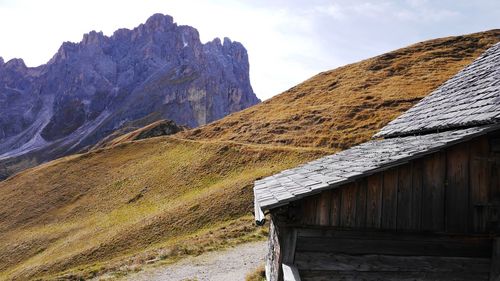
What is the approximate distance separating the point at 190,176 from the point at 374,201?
155 ft

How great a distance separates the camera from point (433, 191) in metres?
8.33

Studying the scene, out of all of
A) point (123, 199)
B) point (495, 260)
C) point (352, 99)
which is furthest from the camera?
point (352, 99)

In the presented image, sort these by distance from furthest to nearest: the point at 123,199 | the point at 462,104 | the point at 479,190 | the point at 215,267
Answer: the point at 123,199, the point at 215,267, the point at 462,104, the point at 479,190

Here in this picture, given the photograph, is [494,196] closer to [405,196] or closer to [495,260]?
[495,260]

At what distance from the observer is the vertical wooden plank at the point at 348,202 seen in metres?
8.25

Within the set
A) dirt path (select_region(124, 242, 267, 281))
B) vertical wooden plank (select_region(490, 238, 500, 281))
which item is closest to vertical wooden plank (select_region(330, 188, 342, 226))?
vertical wooden plank (select_region(490, 238, 500, 281))

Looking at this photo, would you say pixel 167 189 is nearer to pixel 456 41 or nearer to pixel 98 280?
pixel 98 280

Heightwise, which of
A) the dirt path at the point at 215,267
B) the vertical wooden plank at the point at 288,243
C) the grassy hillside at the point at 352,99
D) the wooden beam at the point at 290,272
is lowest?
the dirt path at the point at 215,267

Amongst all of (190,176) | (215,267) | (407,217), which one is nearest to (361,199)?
(407,217)

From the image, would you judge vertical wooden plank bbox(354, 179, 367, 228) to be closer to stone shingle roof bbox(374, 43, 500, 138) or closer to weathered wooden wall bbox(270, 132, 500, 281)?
weathered wooden wall bbox(270, 132, 500, 281)

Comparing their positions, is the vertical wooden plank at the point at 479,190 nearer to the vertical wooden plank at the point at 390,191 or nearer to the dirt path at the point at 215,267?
the vertical wooden plank at the point at 390,191

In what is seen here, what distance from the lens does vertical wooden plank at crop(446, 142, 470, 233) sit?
832 cm

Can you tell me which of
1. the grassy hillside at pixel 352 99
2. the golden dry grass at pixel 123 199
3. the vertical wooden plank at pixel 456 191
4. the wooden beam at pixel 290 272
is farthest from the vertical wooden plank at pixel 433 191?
the grassy hillside at pixel 352 99

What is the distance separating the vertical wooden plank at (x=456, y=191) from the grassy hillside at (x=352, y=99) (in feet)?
140
